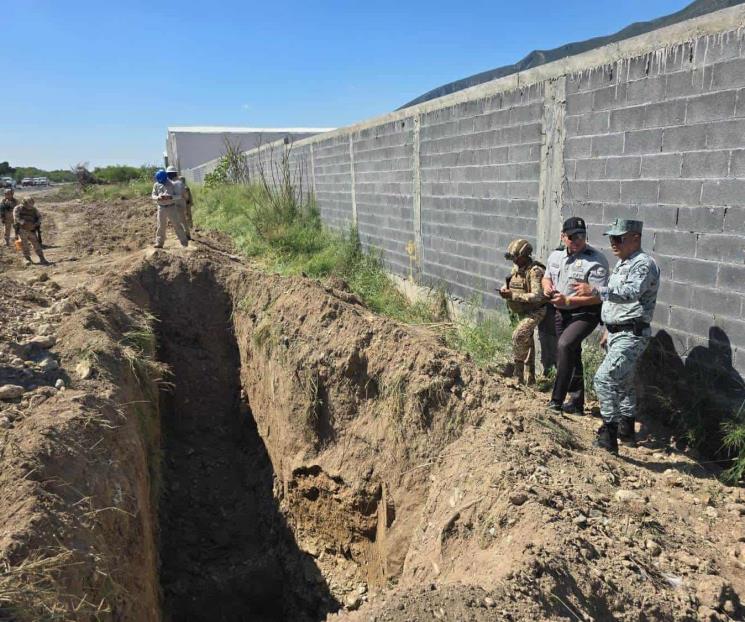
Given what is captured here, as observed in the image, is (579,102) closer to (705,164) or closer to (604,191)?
(604,191)

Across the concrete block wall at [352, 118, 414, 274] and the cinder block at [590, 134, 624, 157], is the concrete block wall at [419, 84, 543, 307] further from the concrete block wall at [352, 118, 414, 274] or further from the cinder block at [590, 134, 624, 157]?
the cinder block at [590, 134, 624, 157]

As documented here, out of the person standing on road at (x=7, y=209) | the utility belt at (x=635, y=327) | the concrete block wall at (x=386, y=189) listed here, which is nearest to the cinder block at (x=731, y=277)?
the utility belt at (x=635, y=327)

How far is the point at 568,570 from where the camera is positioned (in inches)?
82.6

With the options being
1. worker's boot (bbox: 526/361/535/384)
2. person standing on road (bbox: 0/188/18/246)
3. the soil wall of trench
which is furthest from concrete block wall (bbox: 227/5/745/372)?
person standing on road (bbox: 0/188/18/246)

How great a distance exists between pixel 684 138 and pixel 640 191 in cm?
46

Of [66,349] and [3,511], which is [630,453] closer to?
[3,511]

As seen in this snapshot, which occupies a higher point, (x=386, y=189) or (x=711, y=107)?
(x=711, y=107)

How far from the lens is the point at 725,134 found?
10.4 feet

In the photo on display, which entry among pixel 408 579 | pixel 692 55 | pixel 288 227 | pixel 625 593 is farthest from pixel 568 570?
pixel 288 227

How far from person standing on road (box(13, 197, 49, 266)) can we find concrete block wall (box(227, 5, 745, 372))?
28.5 feet

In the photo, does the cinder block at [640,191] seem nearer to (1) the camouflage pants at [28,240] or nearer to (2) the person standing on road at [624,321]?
(2) the person standing on road at [624,321]

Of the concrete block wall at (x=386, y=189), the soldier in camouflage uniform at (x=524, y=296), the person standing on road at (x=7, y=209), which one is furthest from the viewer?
the person standing on road at (x=7, y=209)

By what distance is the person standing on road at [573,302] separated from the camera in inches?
154

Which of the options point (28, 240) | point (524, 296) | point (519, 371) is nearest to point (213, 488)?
point (519, 371)
